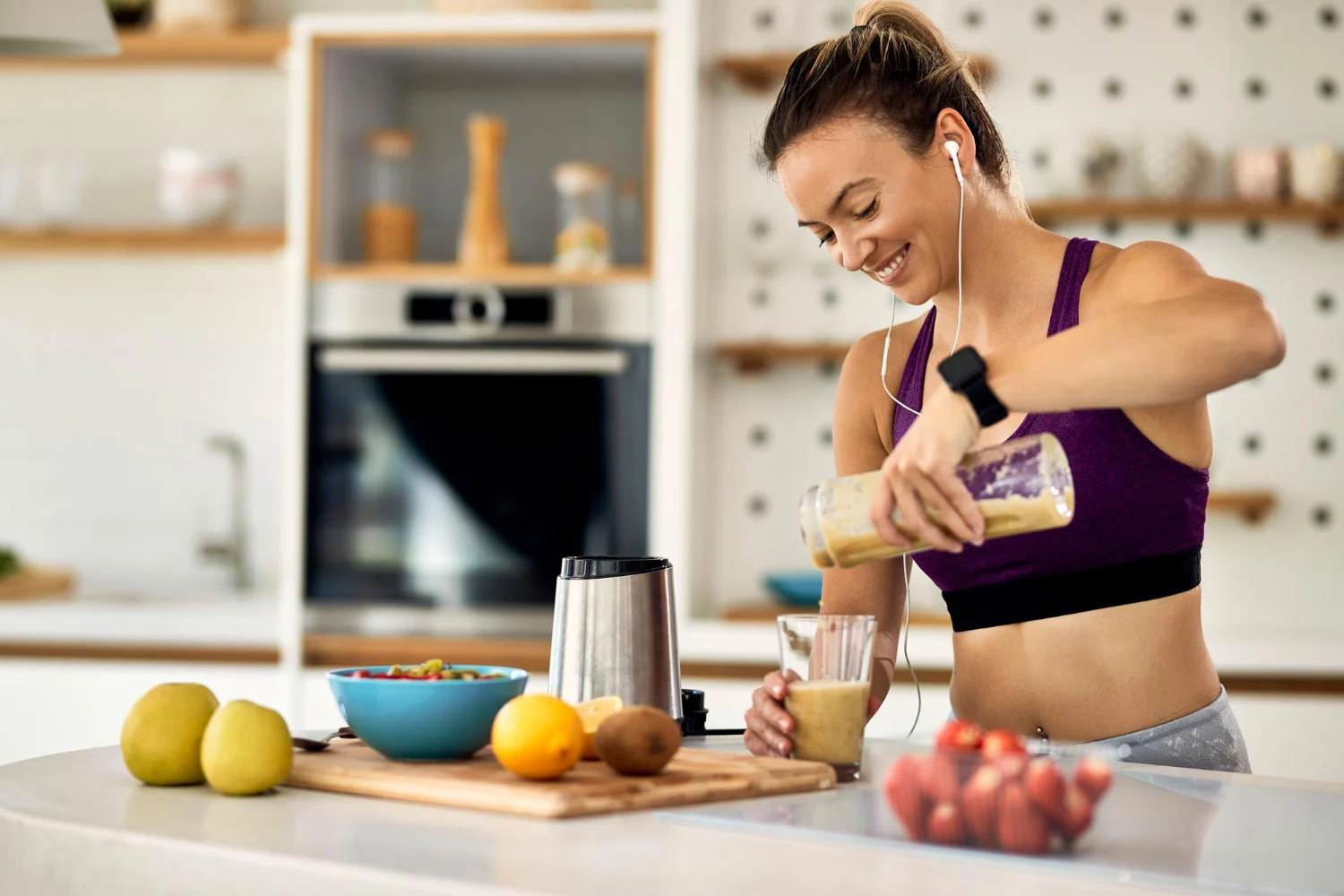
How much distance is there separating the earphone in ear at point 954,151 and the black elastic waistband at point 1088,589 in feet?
1.46

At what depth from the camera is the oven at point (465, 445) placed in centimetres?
324

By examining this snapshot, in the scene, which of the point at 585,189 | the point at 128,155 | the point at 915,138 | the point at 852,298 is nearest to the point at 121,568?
the point at 128,155

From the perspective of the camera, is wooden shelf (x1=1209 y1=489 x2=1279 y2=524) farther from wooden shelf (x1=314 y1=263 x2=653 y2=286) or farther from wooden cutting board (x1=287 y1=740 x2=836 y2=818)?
wooden cutting board (x1=287 y1=740 x2=836 y2=818)

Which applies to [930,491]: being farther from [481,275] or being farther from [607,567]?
[481,275]

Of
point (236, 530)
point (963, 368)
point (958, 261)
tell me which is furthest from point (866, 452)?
point (236, 530)

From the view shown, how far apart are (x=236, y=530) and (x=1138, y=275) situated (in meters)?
2.84

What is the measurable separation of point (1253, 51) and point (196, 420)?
108 inches

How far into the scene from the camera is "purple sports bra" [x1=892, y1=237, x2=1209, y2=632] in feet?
4.96

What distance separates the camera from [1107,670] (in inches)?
60.9

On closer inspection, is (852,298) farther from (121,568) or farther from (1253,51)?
(121,568)

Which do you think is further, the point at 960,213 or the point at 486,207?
the point at 486,207

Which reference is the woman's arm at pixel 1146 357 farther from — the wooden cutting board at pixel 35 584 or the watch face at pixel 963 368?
the wooden cutting board at pixel 35 584

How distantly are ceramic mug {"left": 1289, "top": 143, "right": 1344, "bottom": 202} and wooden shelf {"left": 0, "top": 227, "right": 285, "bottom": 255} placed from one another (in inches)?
89.7

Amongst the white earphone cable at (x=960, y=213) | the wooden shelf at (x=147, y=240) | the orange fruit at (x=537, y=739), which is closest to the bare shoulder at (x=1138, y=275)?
the white earphone cable at (x=960, y=213)
